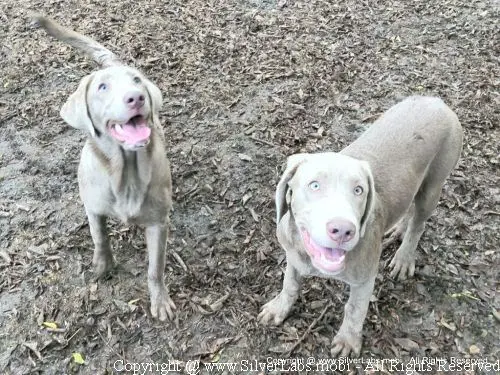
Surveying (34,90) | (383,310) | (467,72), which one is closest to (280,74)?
(467,72)

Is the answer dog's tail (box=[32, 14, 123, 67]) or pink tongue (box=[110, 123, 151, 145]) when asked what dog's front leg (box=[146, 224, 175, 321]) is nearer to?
pink tongue (box=[110, 123, 151, 145])

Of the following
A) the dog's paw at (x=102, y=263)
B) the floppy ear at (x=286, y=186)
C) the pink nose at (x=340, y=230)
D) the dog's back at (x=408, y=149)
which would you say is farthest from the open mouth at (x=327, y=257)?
the dog's paw at (x=102, y=263)

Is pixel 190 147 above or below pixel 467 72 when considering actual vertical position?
below

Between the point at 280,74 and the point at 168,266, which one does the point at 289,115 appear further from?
the point at 168,266

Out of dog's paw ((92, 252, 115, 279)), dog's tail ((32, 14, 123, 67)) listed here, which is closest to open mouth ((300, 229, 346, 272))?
dog's paw ((92, 252, 115, 279))

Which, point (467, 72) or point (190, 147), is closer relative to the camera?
point (190, 147)

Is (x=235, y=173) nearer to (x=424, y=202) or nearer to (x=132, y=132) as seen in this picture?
(x=424, y=202)

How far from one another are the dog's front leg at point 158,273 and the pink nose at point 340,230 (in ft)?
4.71

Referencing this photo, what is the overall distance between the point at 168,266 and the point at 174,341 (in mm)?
668

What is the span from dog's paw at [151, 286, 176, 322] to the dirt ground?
66 millimetres

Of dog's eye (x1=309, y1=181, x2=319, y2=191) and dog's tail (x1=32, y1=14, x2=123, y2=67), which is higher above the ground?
dog's eye (x1=309, y1=181, x2=319, y2=191)

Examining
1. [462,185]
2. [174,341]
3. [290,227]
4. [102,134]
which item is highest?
[102,134]

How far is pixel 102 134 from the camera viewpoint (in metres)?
3.38

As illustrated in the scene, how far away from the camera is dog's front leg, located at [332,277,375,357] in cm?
355
